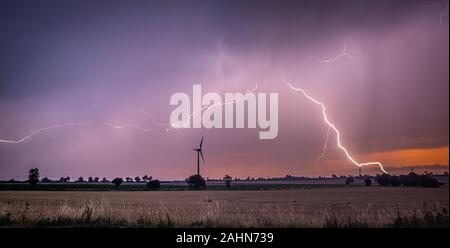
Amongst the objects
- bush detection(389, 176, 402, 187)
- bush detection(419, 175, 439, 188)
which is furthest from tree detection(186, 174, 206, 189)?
bush detection(419, 175, 439, 188)

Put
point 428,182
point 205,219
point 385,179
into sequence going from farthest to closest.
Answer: point 385,179, point 428,182, point 205,219

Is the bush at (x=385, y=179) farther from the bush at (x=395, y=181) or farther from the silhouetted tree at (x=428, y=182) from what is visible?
the silhouetted tree at (x=428, y=182)

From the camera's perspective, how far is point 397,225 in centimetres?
1320

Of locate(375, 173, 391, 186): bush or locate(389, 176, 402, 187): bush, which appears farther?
locate(375, 173, 391, 186): bush

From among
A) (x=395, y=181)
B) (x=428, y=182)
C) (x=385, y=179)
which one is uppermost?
(x=428, y=182)

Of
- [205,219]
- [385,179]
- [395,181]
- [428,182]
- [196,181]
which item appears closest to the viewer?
[205,219]

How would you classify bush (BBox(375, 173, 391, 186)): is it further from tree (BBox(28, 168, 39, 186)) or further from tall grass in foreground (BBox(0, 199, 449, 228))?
tall grass in foreground (BBox(0, 199, 449, 228))

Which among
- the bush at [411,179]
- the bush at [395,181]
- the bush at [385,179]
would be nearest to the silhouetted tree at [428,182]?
the bush at [411,179]

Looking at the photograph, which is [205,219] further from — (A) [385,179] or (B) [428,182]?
(A) [385,179]

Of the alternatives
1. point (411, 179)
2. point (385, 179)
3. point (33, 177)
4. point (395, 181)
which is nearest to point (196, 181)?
point (33, 177)

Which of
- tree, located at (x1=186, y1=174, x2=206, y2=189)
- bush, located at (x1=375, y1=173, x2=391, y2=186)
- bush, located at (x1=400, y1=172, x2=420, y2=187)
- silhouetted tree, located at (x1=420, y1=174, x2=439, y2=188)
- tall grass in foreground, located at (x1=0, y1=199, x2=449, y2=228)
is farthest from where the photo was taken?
bush, located at (x1=375, y1=173, x2=391, y2=186)
